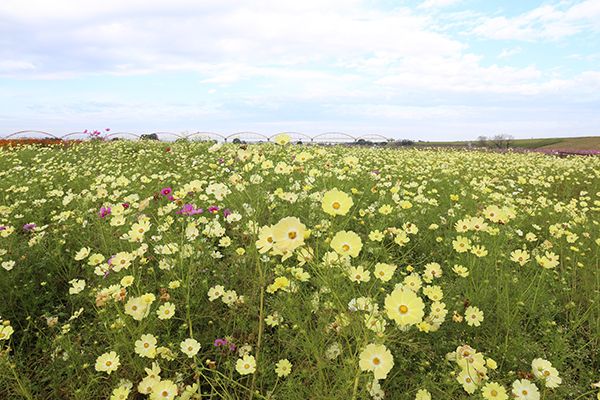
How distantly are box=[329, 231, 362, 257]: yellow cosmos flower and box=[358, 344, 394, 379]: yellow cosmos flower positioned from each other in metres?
0.30

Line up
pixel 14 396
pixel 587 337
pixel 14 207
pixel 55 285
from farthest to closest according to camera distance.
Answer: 1. pixel 14 207
2. pixel 55 285
3. pixel 587 337
4. pixel 14 396

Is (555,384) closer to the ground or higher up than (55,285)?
higher up

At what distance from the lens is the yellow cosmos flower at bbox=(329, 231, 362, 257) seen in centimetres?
126

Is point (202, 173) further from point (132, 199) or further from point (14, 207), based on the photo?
point (132, 199)

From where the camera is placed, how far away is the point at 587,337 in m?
2.38

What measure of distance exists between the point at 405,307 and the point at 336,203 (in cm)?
42

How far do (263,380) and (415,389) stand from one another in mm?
703

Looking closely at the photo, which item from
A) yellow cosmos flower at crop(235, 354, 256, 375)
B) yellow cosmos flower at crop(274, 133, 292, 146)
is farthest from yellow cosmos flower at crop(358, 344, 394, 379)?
yellow cosmos flower at crop(274, 133, 292, 146)

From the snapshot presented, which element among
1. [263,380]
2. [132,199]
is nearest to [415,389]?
[263,380]

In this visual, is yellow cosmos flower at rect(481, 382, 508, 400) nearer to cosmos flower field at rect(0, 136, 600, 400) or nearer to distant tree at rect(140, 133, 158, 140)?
cosmos flower field at rect(0, 136, 600, 400)

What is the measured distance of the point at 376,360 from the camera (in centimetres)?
111

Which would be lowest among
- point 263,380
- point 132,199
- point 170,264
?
point 263,380

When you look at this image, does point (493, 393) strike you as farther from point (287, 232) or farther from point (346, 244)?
point (287, 232)

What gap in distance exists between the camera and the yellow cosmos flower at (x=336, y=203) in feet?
4.32
